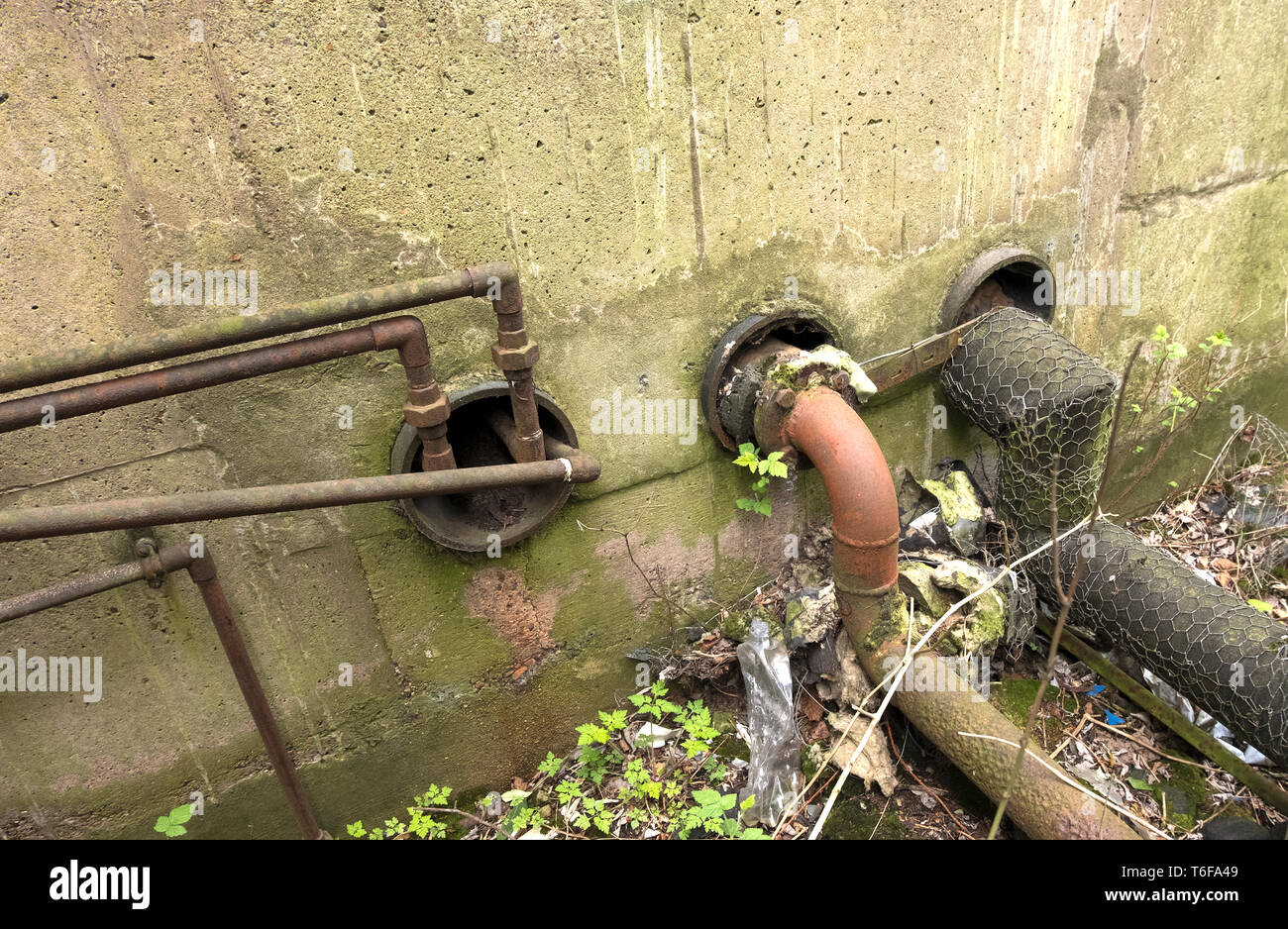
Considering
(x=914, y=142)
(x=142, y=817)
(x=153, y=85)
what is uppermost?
(x=153, y=85)

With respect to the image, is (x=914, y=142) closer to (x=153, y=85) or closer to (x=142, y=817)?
(x=153, y=85)

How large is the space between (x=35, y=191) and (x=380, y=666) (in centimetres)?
178

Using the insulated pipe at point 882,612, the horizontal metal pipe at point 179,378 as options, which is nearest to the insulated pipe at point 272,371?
the horizontal metal pipe at point 179,378

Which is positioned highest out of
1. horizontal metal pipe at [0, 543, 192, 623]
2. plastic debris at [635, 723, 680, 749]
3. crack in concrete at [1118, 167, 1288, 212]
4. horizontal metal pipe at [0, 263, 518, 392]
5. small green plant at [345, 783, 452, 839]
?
horizontal metal pipe at [0, 263, 518, 392]

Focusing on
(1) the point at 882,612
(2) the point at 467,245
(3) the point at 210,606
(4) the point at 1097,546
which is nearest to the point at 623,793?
(1) the point at 882,612

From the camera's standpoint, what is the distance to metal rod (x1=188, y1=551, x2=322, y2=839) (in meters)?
2.39

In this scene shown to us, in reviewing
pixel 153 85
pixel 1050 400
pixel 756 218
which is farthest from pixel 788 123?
pixel 153 85

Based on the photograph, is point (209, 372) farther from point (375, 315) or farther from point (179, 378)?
point (375, 315)

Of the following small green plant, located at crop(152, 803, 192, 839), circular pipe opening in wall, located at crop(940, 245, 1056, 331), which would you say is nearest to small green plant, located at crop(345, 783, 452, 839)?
small green plant, located at crop(152, 803, 192, 839)

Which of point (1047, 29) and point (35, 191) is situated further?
point (1047, 29)

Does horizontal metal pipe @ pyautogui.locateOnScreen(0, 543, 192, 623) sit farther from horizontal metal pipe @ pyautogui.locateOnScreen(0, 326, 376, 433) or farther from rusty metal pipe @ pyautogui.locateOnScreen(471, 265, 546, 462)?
rusty metal pipe @ pyautogui.locateOnScreen(471, 265, 546, 462)

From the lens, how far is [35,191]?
6.48ft

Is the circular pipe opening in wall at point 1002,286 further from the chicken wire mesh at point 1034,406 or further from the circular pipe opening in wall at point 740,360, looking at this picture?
the circular pipe opening in wall at point 740,360

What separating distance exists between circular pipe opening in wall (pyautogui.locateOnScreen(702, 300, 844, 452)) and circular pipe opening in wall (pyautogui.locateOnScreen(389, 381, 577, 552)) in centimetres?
59
